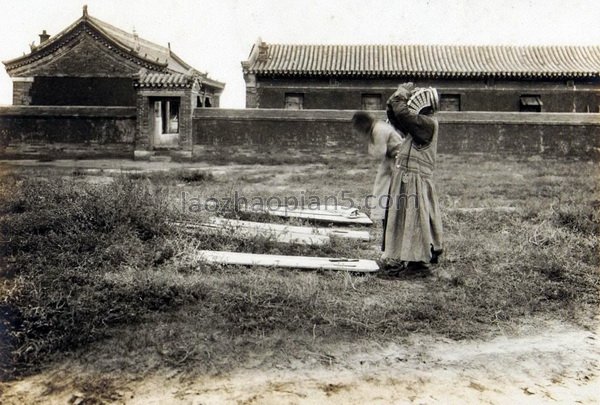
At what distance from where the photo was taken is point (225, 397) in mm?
2564

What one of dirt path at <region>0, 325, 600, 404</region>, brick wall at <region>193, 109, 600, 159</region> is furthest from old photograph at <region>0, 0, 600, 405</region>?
brick wall at <region>193, 109, 600, 159</region>

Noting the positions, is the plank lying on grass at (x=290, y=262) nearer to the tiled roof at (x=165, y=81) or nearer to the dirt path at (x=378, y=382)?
the dirt path at (x=378, y=382)

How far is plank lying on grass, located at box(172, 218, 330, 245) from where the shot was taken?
5.54m

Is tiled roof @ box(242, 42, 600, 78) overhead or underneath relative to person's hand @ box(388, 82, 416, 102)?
overhead

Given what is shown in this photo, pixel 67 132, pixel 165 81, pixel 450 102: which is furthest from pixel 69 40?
pixel 450 102

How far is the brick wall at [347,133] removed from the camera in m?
Answer: 14.8

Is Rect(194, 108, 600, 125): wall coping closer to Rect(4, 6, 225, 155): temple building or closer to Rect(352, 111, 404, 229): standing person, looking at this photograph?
Rect(4, 6, 225, 155): temple building

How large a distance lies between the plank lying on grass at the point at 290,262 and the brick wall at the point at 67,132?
1177cm

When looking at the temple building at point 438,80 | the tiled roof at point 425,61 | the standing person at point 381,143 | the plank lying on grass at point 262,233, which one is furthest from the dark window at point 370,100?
the standing person at point 381,143

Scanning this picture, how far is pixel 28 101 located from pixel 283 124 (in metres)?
10.7

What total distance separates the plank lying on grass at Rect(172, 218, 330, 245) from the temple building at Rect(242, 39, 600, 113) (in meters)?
14.9

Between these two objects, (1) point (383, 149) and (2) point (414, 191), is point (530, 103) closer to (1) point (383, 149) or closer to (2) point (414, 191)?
(1) point (383, 149)

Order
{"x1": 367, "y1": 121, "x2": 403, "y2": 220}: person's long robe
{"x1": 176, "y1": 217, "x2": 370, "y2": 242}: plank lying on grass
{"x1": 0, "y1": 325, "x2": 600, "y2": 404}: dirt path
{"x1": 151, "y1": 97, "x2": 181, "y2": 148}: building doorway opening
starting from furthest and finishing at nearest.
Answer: {"x1": 151, "y1": 97, "x2": 181, "y2": 148}: building doorway opening, {"x1": 176, "y1": 217, "x2": 370, "y2": 242}: plank lying on grass, {"x1": 367, "y1": 121, "x2": 403, "y2": 220}: person's long robe, {"x1": 0, "y1": 325, "x2": 600, "y2": 404}: dirt path

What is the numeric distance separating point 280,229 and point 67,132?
39.6 feet
